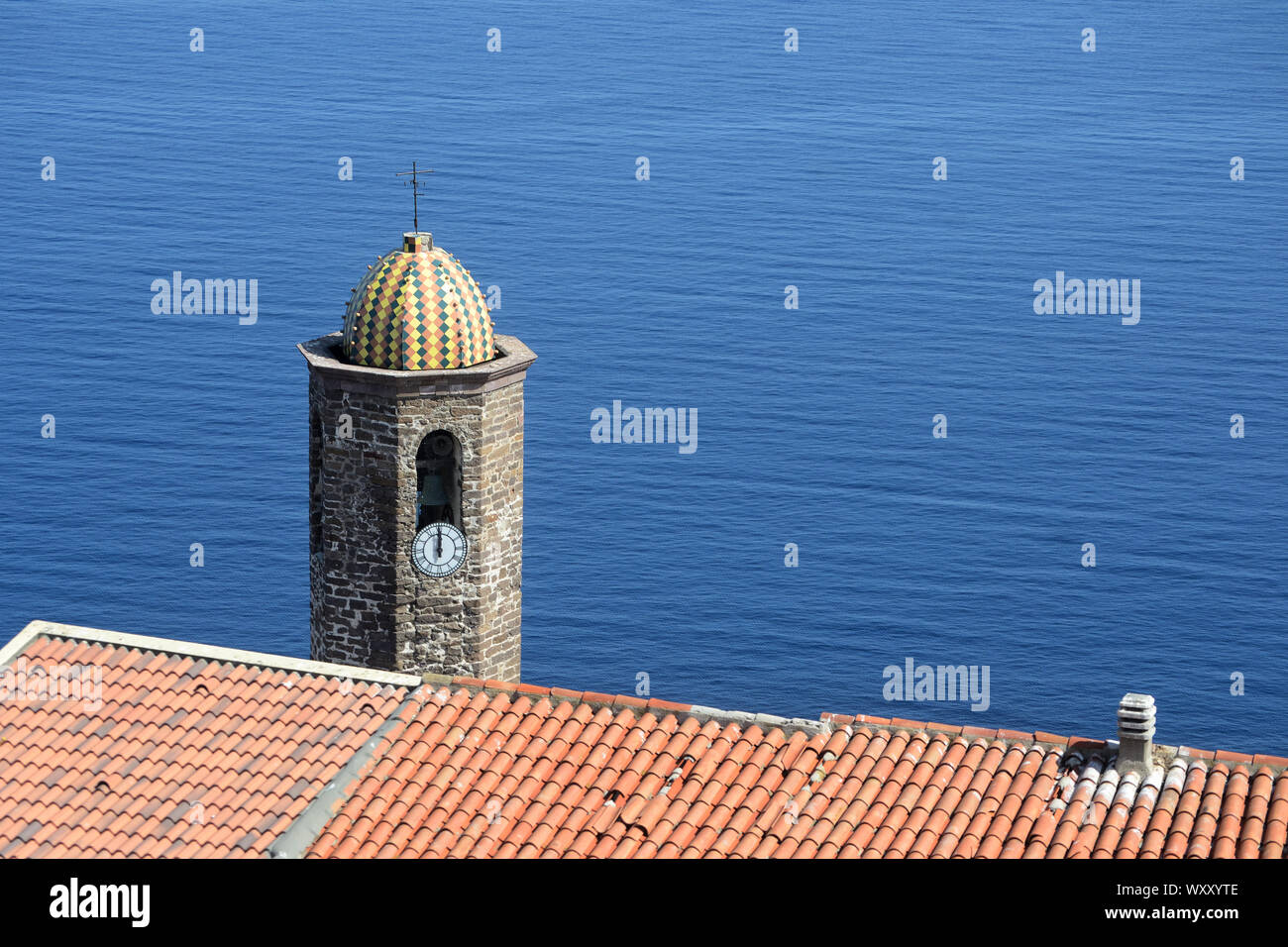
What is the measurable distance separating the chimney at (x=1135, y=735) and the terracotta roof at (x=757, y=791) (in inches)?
9.5

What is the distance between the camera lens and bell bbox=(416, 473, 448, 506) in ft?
108

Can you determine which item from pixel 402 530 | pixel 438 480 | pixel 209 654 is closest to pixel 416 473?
pixel 438 480

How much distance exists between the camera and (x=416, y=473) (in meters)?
32.4

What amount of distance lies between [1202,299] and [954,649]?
205 feet

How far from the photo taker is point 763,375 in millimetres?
135375

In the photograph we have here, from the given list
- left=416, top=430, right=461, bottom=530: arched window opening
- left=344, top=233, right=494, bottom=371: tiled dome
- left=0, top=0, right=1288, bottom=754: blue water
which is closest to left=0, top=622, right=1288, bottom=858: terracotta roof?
left=416, top=430, right=461, bottom=530: arched window opening

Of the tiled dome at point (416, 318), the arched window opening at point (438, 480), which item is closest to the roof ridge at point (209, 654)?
the arched window opening at point (438, 480)

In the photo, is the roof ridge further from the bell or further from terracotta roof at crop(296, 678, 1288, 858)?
the bell

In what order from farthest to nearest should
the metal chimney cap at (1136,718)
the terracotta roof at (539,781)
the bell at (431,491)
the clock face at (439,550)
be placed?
1. the bell at (431,491)
2. the clock face at (439,550)
3. the metal chimney cap at (1136,718)
4. the terracotta roof at (539,781)

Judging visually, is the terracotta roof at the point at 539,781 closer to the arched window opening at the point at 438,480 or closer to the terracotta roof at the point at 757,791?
the terracotta roof at the point at 757,791

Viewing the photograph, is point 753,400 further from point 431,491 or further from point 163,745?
point 163,745

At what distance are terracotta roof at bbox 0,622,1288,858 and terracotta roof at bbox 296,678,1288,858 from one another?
3cm

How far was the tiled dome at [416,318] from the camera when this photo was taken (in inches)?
1264
